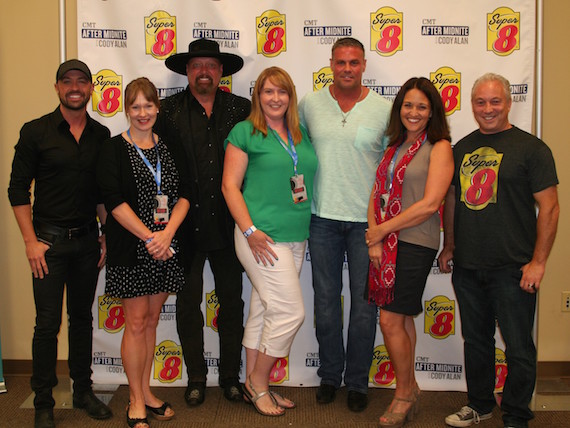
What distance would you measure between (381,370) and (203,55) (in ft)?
7.09

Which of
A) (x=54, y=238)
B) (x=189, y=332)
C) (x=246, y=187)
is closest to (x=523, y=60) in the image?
(x=246, y=187)

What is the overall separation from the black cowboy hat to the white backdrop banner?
0.15 meters

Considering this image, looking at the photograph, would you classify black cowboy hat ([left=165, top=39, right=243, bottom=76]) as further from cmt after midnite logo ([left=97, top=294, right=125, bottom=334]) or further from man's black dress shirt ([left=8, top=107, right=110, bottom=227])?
cmt after midnite logo ([left=97, top=294, right=125, bottom=334])

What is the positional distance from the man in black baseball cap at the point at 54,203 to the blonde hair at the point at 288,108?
0.81 meters

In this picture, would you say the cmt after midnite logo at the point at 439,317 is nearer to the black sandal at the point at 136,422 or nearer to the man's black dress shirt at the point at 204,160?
the man's black dress shirt at the point at 204,160

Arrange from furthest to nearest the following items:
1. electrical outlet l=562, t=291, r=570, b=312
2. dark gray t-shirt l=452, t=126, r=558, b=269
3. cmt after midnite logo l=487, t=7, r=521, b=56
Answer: electrical outlet l=562, t=291, r=570, b=312 < cmt after midnite logo l=487, t=7, r=521, b=56 < dark gray t-shirt l=452, t=126, r=558, b=269

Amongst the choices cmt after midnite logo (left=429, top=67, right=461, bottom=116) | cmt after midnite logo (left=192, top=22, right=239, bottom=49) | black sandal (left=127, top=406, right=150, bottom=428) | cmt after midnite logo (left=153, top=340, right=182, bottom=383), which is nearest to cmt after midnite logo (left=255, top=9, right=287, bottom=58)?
cmt after midnite logo (left=192, top=22, right=239, bottom=49)

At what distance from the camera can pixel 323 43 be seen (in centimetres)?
329

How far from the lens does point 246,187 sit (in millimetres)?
2752

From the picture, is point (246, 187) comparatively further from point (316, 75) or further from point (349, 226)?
point (316, 75)

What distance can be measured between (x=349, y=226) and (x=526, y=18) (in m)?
1.67

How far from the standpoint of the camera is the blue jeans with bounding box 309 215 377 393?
294cm

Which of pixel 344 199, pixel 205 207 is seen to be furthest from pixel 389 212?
A: pixel 205 207

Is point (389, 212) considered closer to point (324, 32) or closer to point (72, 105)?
point (324, 32)
